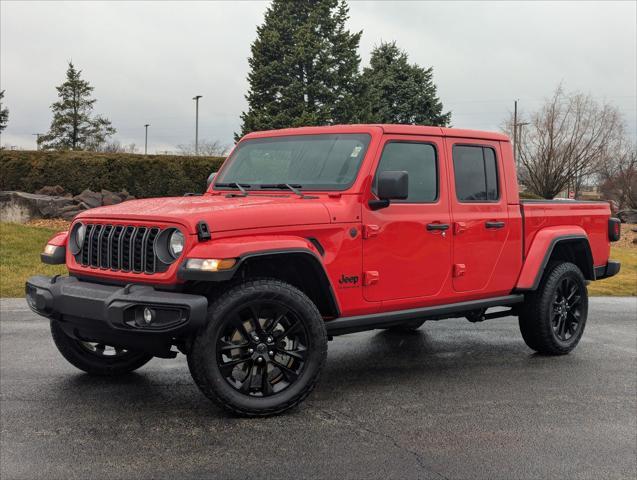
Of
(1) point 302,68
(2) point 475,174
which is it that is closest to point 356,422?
(2) point 475,174

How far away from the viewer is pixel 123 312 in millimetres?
4258

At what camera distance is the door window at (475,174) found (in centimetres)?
603

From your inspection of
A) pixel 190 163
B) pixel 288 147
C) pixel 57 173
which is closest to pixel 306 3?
pixel 190 163

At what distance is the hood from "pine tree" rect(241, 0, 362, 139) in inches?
1063

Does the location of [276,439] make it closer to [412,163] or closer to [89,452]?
[89,452]

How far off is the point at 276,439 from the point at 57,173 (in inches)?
701

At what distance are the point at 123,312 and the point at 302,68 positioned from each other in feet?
102

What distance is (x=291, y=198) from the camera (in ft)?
17.0

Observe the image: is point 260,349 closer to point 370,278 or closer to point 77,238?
point 370,278

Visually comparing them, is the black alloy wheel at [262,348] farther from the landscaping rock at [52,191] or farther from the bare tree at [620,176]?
the bare tree at [620,176]

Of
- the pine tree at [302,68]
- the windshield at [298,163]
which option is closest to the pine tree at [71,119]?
the pine tree at [302,68]

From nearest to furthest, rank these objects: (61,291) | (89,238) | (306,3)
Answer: (61,291) < (89,238) < (306,3)

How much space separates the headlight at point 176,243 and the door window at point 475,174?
2.53 m

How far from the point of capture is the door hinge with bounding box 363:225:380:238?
5.14 m
